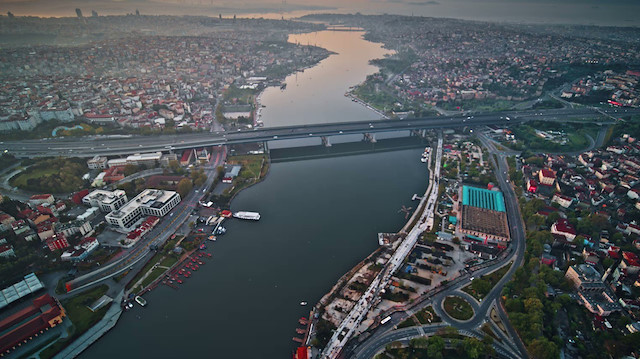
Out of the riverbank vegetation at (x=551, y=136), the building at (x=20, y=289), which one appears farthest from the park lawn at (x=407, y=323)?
the riverbank vegetation at (x=551, y=136)

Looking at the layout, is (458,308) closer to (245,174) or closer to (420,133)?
(245,174)

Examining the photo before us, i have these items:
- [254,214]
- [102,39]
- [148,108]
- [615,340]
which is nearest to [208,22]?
[102,39]

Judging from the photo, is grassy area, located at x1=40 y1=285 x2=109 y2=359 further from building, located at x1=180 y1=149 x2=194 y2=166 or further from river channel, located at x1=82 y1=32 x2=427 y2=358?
building, located at x1=180 y1=149 x2=194 y2=166

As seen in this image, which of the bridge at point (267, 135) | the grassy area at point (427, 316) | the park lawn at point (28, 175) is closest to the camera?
the grassy area at point (427, 316)

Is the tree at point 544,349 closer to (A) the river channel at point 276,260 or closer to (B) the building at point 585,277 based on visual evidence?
(B) the building at point 585,277

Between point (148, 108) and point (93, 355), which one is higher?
point (148, 108)

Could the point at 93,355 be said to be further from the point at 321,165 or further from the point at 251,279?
the point at 321,165
